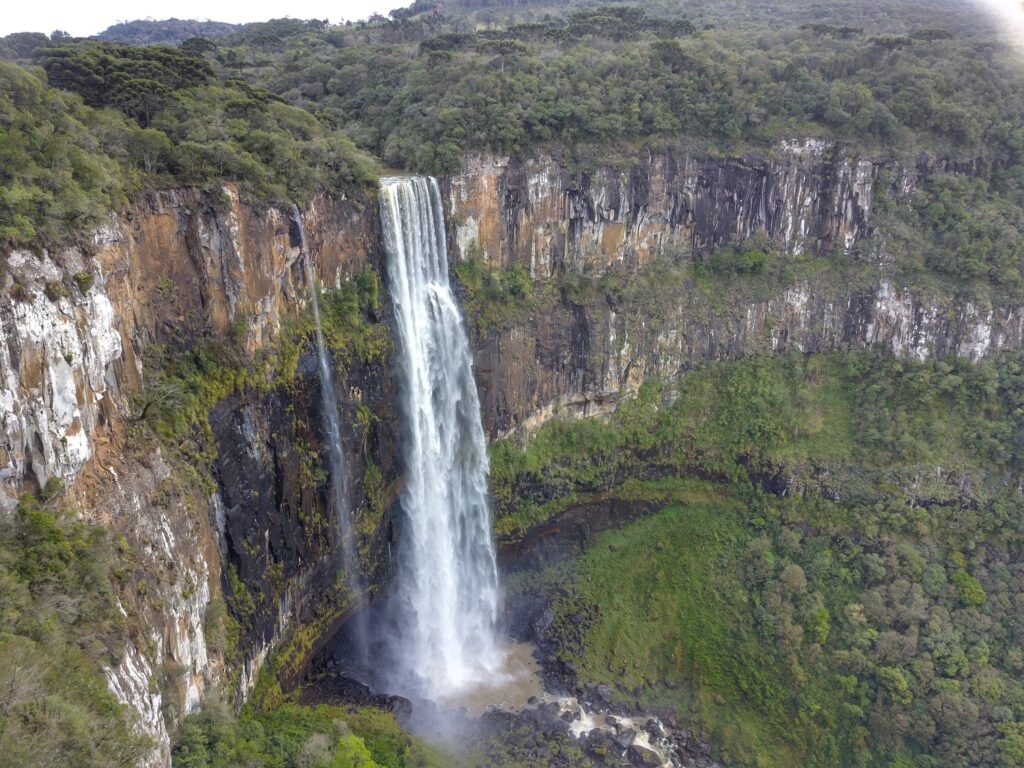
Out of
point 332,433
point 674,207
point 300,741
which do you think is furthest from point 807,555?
point 300,741

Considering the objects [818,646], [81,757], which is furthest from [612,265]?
[81,757]

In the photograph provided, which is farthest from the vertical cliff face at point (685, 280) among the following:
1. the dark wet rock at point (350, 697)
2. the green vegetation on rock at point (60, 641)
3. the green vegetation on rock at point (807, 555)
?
the green vegetation on rock at point (60, 641)

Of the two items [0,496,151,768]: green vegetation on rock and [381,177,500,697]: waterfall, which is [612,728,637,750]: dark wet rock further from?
[0,496,151,768]: green vegetation on rock

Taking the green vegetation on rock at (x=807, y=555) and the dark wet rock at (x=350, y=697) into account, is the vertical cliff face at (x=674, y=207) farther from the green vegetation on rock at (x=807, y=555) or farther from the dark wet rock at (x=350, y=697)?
the dark wet rock at (x=350, y=697)

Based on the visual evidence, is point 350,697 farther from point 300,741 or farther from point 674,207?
point 674,207

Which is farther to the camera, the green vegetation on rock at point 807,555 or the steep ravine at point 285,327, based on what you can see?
the green vegetation on rock at point 807,555

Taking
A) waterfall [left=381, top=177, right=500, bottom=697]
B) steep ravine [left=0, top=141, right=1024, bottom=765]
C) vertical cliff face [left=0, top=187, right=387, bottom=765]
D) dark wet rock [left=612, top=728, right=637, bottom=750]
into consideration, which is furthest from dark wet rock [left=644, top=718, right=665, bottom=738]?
vertical cliff face [left=0, top=187, right=387, bottom=765]

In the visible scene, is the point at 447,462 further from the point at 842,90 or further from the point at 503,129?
the point at 842,90
